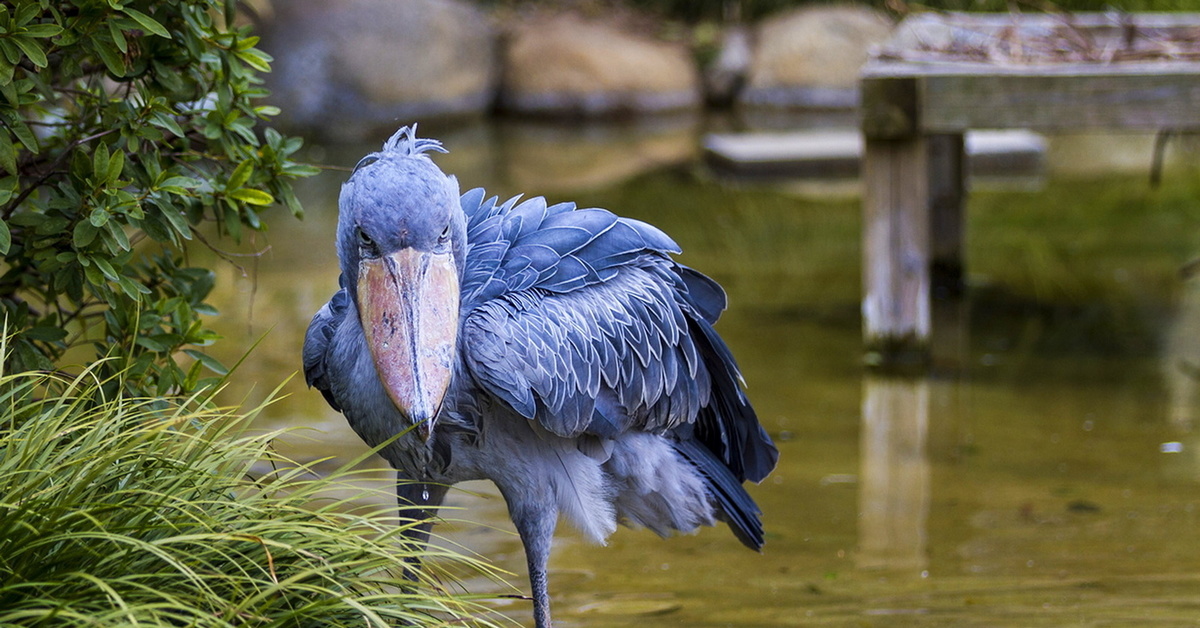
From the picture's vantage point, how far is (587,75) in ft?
44.5

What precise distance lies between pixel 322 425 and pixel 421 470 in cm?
237

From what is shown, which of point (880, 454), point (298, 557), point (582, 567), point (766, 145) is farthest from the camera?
point (766, 145)

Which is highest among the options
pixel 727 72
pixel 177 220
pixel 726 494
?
pixel 177 220

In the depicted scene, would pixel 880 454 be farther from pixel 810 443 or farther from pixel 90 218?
pixel 90 218

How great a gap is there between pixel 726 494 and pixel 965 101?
244 cm

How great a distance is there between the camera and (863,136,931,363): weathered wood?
5.14m

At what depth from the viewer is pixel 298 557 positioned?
7.42ft

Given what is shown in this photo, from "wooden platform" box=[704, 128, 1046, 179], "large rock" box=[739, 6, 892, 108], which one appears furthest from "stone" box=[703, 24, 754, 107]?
"wooden platform" box=[704, 128, 1046, 179]

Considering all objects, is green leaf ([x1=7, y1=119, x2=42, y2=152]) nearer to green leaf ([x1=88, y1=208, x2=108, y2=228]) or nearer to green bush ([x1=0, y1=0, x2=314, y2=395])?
green bush ([x1=0, y1=0, x2=314, y2=395])

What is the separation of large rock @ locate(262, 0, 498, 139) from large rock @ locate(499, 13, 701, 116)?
650mm

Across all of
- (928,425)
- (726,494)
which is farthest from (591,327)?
(928,425)

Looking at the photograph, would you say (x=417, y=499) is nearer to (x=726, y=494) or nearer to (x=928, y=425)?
(x=726, y=494)

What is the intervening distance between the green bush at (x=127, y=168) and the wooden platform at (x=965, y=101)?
2.80 m

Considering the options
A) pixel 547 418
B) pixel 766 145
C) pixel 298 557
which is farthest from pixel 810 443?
pixel 766 145
